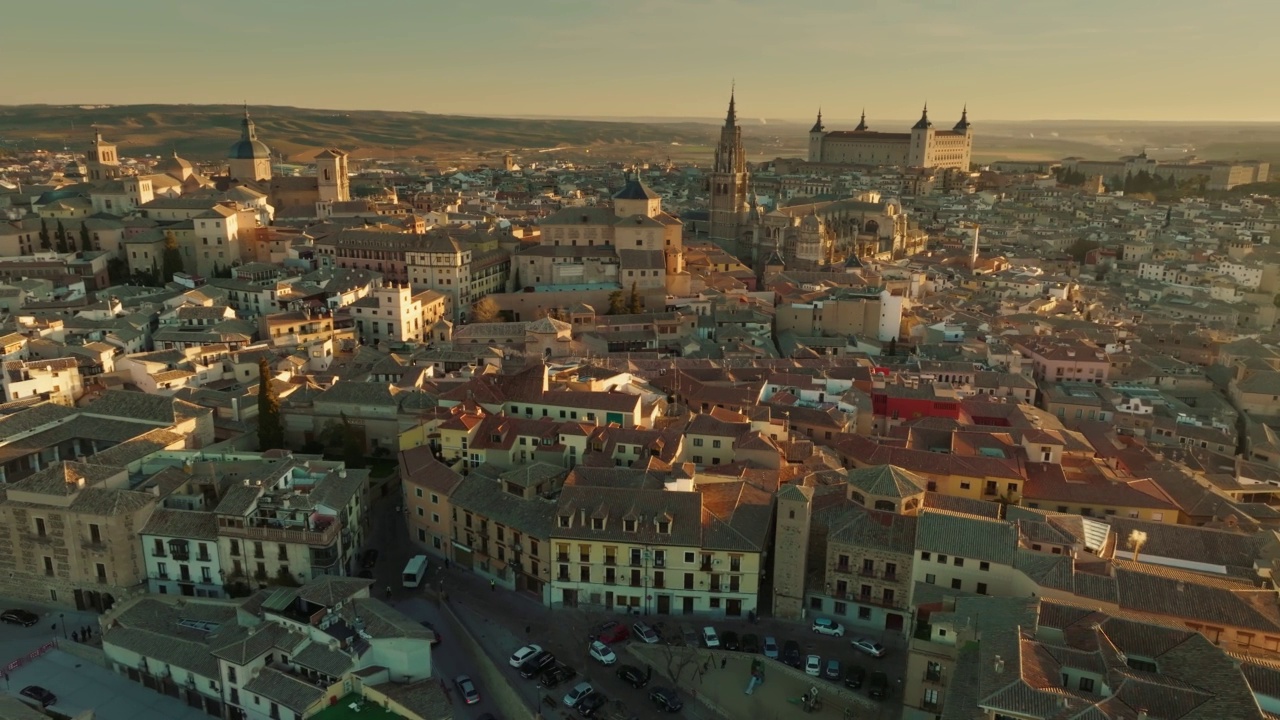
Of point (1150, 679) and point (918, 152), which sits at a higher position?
point (918, 152)

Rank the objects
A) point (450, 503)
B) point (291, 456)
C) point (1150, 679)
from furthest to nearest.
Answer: point (291, 456), point (450, 503), point (1150, 679)

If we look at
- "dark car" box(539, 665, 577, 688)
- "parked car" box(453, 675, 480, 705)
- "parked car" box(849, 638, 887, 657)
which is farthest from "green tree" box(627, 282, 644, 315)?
"parked car" box(453, 675, 480, 705)

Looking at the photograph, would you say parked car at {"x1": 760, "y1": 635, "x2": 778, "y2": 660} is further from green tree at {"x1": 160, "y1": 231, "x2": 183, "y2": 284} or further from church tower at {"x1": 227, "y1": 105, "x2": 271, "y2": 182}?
church tower at {"x1": 227, "y1": 105, "x2": 271, "y2": 182}

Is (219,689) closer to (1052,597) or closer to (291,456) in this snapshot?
(291,456)

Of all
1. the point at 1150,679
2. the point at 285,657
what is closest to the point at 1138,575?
the point at 1150,679

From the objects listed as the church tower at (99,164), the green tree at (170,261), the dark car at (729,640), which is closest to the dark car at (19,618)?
the dark car at (729,640)

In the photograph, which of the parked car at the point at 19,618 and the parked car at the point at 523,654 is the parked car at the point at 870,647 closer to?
the parked car at the point at 523,654

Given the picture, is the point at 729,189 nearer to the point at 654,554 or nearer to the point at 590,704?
the point at 654,554
